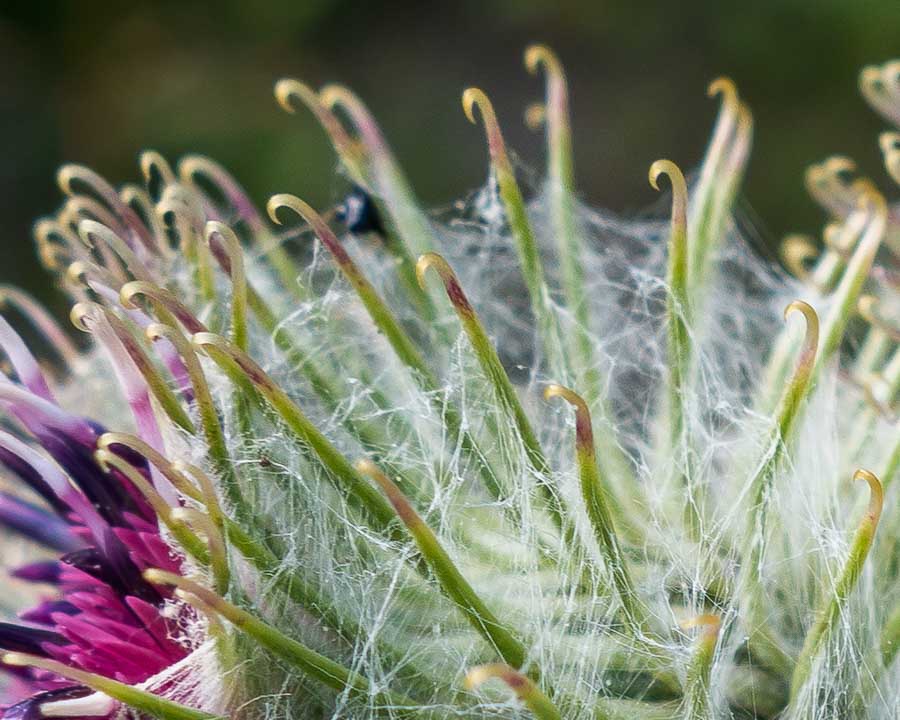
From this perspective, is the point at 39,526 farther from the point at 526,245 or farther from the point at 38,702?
the point at 526,245

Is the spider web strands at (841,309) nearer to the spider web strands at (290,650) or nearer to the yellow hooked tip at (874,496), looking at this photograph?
the yellow hooked tip at (874,496)

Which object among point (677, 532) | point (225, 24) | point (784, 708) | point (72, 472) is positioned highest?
point (225, 24)

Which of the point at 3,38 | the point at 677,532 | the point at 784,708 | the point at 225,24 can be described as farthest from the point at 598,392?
the point at 3,38

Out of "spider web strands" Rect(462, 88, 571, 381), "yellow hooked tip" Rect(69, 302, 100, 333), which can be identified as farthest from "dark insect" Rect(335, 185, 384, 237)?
"yellow hooked tip" Rect(69, 302, 100, 333)

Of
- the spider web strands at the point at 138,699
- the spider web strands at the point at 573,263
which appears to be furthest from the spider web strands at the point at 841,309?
the spider web strands at the point at 138,699

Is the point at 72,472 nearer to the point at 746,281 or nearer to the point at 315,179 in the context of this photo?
the point at 746,281

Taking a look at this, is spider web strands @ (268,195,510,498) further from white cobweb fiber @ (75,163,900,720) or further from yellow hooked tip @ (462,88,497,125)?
yellow hooked tip @ (462,88,497,125)
